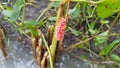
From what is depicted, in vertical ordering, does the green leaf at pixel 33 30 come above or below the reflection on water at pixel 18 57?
above

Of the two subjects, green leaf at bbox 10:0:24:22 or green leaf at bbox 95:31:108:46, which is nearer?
green leaf at bbox 10:0:24:22

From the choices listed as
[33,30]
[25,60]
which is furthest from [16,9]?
[25,60]

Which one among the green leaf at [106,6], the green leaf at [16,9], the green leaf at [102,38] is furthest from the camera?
the green leaf at [102,38]

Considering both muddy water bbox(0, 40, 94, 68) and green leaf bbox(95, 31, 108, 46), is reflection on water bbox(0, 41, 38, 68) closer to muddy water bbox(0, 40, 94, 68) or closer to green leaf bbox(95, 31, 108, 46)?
muddy water bbox(0, 40, 94, 68)

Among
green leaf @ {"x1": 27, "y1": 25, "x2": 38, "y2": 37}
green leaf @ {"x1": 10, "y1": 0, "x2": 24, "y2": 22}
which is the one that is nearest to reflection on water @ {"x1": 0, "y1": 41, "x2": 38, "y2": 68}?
green leaf @ {"x1": 27, "y1": 25, "x2": 38, "y2": 37}

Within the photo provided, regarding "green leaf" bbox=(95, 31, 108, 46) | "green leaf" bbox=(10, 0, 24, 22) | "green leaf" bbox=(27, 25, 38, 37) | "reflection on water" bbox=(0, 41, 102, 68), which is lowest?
"reflection on water" bbox=(0, 41, 102, 68)

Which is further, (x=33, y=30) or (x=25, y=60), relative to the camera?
(x=25, y=60)

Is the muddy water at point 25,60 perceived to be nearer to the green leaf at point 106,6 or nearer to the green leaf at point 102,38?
the green leaf at point 102,38

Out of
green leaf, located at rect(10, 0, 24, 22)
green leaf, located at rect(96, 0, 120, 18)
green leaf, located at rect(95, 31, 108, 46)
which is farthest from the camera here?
green leaf, located at rect(95, 31, 108, 46)

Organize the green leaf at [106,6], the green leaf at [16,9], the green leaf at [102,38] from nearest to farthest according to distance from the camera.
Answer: the green leaf at [106,6], the green leaf at [16,9], the green leaf at [102,38]

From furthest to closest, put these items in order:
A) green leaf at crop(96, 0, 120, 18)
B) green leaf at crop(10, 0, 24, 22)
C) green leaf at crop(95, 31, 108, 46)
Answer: green leaf at crop(95, 31, 108, 46)
green leaf at crop(10, 0, 24, 22)
green leaf at crop(96, 0, 120, 18)

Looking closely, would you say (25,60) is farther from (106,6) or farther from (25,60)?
(106,6)

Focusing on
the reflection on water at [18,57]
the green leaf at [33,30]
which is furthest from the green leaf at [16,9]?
the reflection on water at [18,57]
